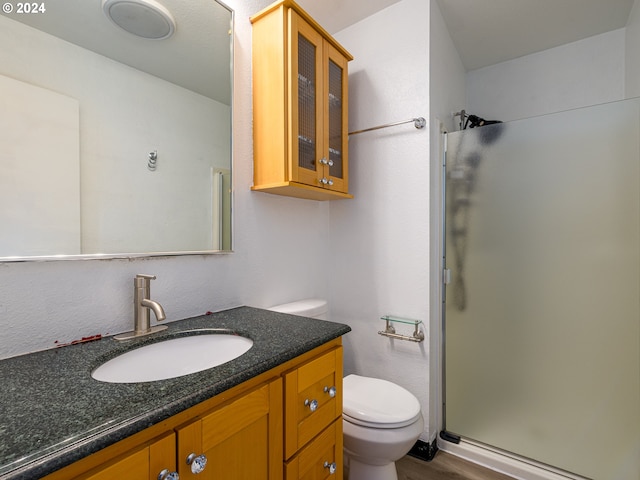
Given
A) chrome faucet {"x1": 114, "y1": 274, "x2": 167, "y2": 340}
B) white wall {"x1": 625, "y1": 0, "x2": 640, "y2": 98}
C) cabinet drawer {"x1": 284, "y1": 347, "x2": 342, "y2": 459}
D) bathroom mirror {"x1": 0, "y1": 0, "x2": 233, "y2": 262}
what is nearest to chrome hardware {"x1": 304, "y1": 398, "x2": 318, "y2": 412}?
cabinet drawer {"x1": 284, "y1": 347, "x2": 342, "y2": 459}

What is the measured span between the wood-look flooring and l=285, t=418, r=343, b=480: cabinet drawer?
2.21 ft

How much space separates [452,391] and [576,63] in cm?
230

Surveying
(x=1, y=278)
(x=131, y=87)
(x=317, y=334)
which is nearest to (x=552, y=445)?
(x=317, y=334)

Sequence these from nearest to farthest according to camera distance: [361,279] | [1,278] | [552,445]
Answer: [1,278] < [552,445] < [361,279]

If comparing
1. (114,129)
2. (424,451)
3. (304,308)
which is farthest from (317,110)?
(424,451)

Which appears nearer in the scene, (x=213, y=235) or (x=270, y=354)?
(x=270, y=354)

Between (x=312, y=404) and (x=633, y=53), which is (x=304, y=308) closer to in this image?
(x=312, y=404)

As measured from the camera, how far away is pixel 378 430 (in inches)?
50.2

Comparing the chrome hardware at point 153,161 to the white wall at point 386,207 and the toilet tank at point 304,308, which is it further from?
the white wall at point 386,207

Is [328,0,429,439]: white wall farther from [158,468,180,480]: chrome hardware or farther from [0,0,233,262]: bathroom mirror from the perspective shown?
[158,468,180,480]: chrome hardware

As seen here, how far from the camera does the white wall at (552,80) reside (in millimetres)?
2080

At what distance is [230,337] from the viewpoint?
1077 mm

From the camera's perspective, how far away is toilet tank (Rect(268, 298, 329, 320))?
159 centimetres

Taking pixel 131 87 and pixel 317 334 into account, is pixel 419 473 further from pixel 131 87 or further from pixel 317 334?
pixel 131 87
